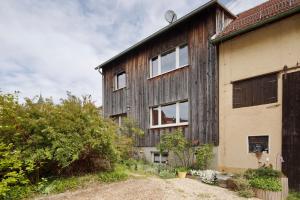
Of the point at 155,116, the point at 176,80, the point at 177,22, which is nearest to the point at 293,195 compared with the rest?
the point at 176,80

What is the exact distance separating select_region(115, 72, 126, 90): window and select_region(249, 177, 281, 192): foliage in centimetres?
1067

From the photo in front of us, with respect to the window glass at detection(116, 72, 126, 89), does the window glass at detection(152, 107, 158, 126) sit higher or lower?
lower

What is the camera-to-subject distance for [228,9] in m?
10.1

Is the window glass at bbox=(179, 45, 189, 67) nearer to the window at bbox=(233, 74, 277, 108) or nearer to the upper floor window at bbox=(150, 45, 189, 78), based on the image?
the upper floor window at bbox=(150, 45, 189, 78)

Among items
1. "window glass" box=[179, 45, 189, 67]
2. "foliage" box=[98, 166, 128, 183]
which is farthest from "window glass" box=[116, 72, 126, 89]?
"foliage" box=[98, 166, 128, 183]

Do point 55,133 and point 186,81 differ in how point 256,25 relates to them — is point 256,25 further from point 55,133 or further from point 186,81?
point 55,133

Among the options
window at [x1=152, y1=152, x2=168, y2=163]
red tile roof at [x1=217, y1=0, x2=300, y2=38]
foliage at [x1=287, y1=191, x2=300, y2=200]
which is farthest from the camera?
window at [x1=152, y1=152, x2=168, y2=163]

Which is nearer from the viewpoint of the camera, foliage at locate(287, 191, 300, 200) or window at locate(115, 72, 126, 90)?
foliage at locate(287, 191, 300, 200)

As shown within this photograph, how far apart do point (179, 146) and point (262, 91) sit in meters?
3.83

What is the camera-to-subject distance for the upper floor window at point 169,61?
11.3 metres

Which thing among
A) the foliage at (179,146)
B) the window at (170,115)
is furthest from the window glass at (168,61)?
the foliage at (179,146)

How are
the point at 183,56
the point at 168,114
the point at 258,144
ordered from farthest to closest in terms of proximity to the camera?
the point at 168,114 → the point at 183,56 → the point at 258,144

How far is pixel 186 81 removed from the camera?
10.8 m

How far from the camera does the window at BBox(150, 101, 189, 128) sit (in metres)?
10.9
